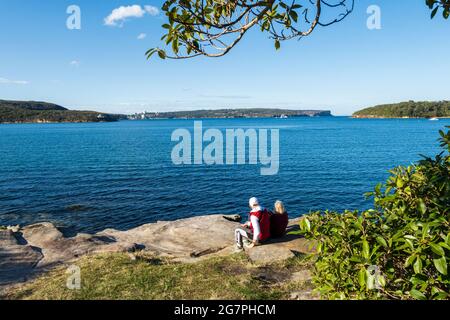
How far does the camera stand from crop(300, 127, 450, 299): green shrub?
12.6 ft

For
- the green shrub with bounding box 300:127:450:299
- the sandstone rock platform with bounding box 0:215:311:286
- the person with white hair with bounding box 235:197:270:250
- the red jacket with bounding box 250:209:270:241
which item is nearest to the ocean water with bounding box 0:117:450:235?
the sandstone rock platform with bounding box 0:215:311:286

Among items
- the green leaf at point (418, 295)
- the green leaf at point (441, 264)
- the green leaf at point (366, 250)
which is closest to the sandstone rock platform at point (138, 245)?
the green leaf at point (366, 250)

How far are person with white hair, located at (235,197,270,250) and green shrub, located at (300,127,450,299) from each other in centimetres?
657

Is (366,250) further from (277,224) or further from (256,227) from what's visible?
(277,224)

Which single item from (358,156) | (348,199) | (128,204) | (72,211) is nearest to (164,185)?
(128,204)

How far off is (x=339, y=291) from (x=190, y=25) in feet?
16.0

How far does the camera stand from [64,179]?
4259 cm

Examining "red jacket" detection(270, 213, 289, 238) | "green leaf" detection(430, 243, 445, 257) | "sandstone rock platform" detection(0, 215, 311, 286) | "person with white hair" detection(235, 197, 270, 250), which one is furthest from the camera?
"red jacket" detection(270, 213, 289, 238)

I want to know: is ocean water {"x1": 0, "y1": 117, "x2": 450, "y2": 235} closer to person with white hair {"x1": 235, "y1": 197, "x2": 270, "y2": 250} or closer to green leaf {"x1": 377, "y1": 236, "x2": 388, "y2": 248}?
person with white hair {"x1": 235, "y1": 197, "x2": 270, "y2": 250}

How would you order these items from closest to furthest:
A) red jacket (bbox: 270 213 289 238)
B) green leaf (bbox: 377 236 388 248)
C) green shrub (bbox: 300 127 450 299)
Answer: green shrub (bbox: 300 127 450 299)
green leaf (bbox: 377 236 388 248)
red jacket (bbox: 270 213 289 238)

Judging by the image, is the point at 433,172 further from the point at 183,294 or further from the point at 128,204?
the point at 128,204

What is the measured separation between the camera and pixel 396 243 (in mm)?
4164

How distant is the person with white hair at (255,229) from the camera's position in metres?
12.4

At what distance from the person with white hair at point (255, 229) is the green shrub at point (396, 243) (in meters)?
6.57
